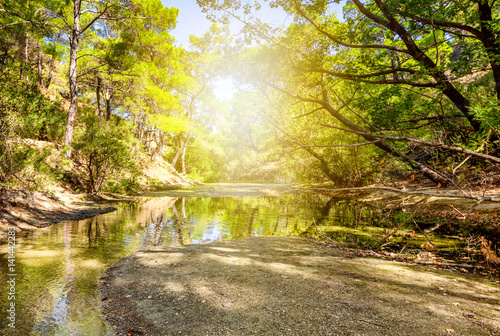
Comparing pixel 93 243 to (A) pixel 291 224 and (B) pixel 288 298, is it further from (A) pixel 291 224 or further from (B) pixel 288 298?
(A) pixel 291 224

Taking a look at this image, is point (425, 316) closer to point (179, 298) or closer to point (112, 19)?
point (179, 298)

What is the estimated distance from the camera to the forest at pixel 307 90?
6414 millimetres

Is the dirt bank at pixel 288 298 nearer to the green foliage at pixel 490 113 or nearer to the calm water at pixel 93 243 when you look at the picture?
the calm water at pixel 93 243

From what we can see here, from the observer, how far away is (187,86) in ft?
84.8

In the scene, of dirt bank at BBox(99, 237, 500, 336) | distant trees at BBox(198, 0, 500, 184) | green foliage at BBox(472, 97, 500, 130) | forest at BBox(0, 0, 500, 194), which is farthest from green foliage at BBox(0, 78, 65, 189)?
green foliage at BBox(472, 97, 500, 130)

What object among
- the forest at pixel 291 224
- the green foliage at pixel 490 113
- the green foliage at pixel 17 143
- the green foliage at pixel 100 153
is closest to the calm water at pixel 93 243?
the forest at pixel 291 224

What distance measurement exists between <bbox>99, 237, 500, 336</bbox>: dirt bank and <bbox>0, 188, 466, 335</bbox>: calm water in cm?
35

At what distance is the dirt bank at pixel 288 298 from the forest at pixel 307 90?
5.62 feet

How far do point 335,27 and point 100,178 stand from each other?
12.9 m

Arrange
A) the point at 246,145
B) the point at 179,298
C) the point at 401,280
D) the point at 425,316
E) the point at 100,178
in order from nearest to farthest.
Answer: the point at 425,316 < the point at 179,298 < the point at 401,280 < the point at 100,178 < the point at 246,145

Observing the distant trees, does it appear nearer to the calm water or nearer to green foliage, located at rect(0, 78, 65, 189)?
the calm water

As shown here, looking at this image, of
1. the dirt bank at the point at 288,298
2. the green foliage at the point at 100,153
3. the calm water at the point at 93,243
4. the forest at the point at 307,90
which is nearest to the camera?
the dirt bank at the point at 288,298

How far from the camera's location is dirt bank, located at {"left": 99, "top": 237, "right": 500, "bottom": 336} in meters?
2.54

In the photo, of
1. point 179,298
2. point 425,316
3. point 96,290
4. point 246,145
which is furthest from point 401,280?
point 246,145
